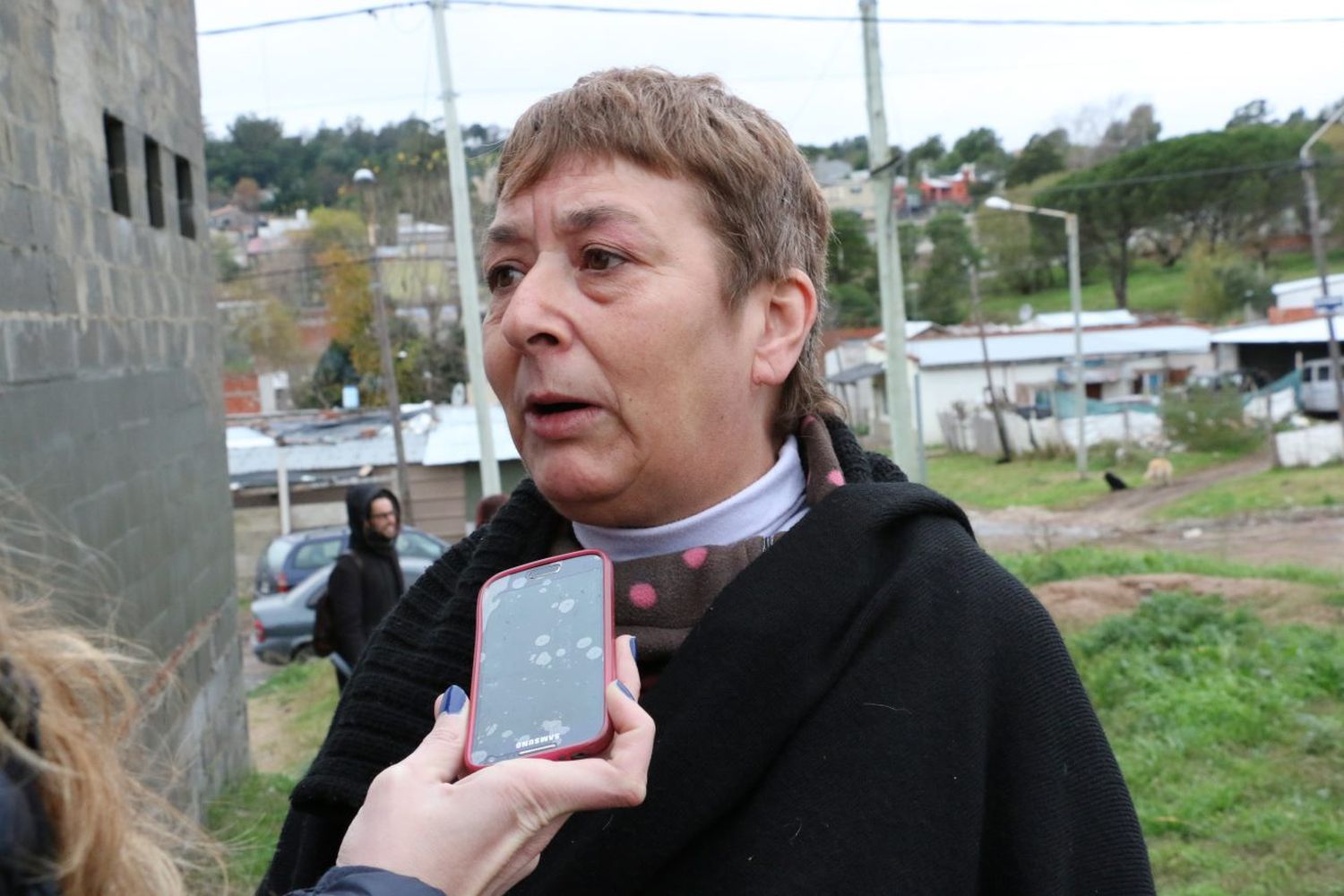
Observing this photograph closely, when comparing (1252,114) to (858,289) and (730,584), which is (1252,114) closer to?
(858,289)

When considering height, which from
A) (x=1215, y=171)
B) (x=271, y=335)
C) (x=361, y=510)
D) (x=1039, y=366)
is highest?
(x=1215, y=171)

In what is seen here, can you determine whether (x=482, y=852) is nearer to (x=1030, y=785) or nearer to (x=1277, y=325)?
(x=1030, y=785)

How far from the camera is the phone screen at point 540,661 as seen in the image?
1.29 meters

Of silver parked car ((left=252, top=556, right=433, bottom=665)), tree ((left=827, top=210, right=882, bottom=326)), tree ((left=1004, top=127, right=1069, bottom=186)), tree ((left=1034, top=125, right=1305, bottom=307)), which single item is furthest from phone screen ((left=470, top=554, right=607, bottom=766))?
tree ((left=1004, top=127, right=1069, bottom=186))

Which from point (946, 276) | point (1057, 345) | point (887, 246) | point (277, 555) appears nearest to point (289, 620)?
point (277, 555)

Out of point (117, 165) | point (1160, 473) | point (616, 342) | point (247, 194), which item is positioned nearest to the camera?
point (616, 342)

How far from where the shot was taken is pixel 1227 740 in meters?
6.79

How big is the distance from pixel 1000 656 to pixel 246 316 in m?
53.0

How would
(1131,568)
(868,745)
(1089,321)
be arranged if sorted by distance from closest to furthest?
(868,745) → (1131,568) → (1089,321)

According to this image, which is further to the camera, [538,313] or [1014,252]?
[1014,252]

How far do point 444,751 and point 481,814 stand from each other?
0.37 feet

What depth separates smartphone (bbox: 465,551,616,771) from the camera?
4.21ft

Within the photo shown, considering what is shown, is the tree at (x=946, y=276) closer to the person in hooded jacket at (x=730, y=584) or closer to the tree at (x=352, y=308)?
the tree at (x=352, y=308)

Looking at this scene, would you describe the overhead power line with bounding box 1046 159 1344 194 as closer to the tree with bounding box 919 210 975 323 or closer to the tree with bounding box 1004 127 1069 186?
the tree with bounding box 919 210 975 323
